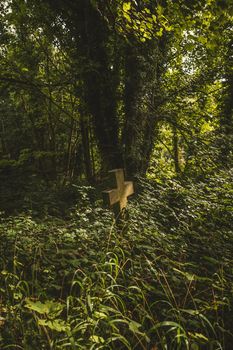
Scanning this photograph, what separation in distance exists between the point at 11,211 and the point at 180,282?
13.2ft

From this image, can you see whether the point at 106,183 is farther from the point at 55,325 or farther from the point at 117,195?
the point at 55,325

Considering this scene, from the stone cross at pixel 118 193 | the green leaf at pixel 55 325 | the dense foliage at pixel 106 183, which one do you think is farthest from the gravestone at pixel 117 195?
the green leaf at pixel 55 325

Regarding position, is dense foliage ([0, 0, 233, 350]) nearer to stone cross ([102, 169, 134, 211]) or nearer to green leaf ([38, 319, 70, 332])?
green leaf ([38, 319, 70, 332])

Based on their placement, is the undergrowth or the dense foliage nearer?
the undergrowth

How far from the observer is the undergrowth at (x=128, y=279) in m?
2.37

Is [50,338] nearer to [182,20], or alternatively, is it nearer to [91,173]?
[182,20]

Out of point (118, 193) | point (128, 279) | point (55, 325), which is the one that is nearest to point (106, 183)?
point (118, 193)

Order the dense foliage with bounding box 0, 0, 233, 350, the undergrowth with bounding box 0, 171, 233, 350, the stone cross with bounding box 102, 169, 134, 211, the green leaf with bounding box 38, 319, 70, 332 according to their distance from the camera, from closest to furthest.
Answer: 1. the green leaf with bounding box 38, 319, 70, 332
2. the undergrowth with bounding box 0, 171, 233, 350
3. the dense foliage with bounding box 0, 0, 233, 350
4. the stone cross with bounding box 102, 169, 134, 211

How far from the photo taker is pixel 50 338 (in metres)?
2.35

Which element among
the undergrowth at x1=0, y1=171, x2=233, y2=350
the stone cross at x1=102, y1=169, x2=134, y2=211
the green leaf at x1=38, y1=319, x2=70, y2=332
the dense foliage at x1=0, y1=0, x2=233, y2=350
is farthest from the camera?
Result: the stone cross at x1=102, y1=169, x2=134, y2=211

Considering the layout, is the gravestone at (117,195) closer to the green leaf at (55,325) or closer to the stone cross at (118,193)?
the stone cross at (118,193)

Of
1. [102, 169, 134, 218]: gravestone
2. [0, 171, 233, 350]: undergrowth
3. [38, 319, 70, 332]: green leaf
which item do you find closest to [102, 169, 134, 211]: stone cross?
[102, 169, 134, 218]: gravestone

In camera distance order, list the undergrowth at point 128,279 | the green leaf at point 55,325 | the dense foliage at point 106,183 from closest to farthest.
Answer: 1. the green leaf at point 55,325
2. the undergrowth at point 128,279
3. the dense foliage at point 106,183

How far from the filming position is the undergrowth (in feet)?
7.77
